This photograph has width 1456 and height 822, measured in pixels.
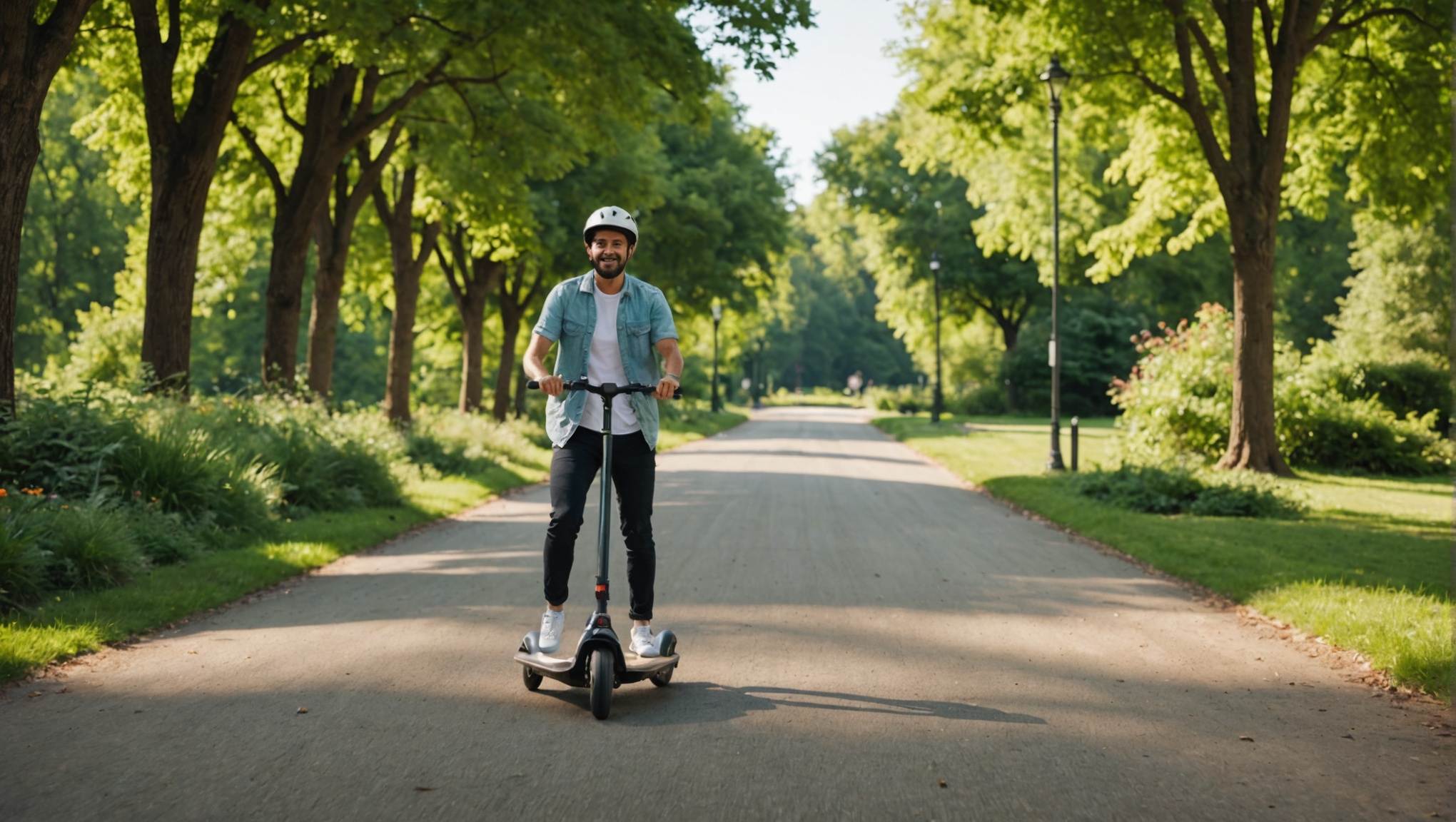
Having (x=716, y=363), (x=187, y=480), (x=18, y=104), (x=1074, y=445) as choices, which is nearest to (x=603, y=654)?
(x=187, y=480)

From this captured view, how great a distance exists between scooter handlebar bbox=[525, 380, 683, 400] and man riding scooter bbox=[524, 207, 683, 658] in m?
0.07

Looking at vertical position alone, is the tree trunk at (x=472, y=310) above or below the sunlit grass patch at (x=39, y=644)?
above

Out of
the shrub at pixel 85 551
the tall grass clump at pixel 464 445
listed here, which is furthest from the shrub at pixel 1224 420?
the shrub at pixel 85 551

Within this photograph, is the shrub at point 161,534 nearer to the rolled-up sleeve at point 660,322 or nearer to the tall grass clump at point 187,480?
the tall grass clump at point 187,480

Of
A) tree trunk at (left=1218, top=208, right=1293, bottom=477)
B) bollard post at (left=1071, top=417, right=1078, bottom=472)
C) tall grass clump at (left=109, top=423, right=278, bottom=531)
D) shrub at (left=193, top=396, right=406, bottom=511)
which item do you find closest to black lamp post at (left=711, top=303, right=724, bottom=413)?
bollard post at (left=1071, top=417, right=1078, bottom=472)

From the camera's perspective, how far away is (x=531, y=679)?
523 cm

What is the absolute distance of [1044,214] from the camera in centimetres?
2342

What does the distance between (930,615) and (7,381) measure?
770cm

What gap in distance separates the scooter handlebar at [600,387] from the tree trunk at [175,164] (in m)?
9.64

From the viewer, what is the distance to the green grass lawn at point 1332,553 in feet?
20.7

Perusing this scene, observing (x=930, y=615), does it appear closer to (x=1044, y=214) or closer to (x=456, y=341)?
(x=1044, y=214)

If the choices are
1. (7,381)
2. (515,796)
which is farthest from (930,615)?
(7,381)

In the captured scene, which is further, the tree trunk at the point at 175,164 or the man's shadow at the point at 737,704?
the tree trunk at the point at 175,164

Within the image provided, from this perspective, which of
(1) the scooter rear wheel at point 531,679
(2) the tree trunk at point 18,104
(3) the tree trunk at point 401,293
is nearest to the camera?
(1) the scooter rear wheel at point 531,679
